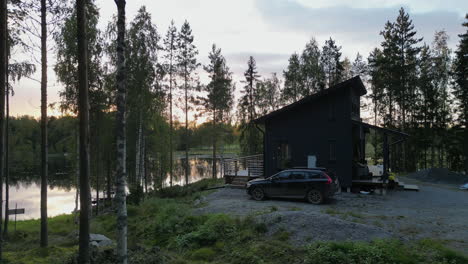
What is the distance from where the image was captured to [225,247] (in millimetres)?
9602

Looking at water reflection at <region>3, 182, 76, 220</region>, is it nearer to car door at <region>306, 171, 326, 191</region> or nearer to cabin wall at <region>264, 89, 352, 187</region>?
cabin wall at <region>264, 89, 352, 187</region>

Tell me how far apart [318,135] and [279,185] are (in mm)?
5255

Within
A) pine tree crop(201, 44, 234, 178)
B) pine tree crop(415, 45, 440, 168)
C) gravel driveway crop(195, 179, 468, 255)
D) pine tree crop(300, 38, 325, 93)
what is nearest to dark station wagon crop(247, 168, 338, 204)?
gravel driveway crop(195, 179, 468, 255)

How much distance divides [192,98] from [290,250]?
78.3ft

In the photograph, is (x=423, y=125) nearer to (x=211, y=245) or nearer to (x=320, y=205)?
(x=320, y=205)

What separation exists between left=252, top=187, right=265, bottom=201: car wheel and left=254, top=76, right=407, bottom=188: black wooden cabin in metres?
4.09

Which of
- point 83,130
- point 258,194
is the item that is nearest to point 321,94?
point 258,194

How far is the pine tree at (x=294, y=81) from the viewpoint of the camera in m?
37.3

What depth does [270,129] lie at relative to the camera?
20.6 m

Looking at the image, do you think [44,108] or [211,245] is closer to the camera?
[211,245]

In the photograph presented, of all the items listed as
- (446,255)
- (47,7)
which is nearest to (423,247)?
(446,255)

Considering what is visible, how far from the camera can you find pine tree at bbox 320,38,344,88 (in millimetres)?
35969

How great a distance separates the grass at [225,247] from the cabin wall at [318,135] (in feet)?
27.3

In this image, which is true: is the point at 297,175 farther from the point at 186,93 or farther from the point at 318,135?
the point at 186,93
